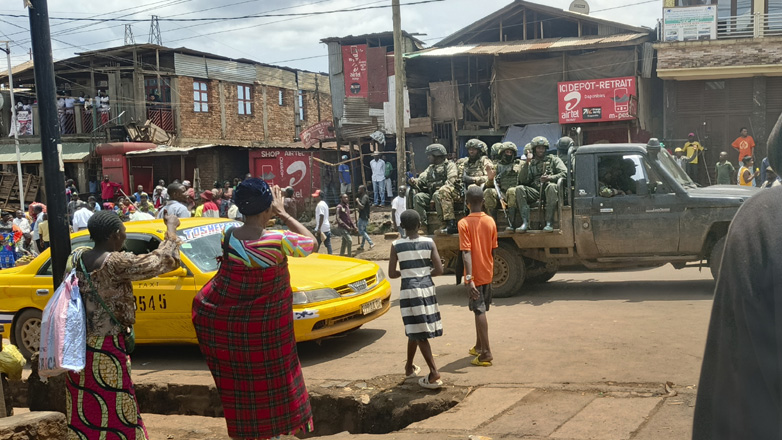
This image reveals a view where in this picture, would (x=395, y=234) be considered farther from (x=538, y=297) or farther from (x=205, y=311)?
(x=205, y=311)

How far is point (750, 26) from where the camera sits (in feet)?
71.8

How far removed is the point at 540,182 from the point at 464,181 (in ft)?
3.66

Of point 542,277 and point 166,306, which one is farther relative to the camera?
point 542,277

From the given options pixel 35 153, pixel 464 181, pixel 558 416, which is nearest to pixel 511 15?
pixel 464 181

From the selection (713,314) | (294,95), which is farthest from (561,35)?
(713,314)

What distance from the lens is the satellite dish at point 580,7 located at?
25844mm

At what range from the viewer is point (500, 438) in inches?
192

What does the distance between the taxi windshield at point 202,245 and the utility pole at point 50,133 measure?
2.58m

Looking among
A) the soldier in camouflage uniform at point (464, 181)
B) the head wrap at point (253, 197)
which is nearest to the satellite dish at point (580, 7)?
the soldier in camouflage uniform at point (464, 181)

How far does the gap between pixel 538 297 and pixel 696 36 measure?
1497 cm

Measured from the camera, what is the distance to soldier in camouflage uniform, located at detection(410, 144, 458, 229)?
35.5 feet

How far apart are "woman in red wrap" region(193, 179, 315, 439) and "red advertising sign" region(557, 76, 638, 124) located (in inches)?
784

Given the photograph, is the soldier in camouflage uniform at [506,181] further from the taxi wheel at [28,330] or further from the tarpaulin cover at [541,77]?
the tarpaulin cover at [541,77]

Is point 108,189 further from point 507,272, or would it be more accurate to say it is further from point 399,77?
point 507,272
